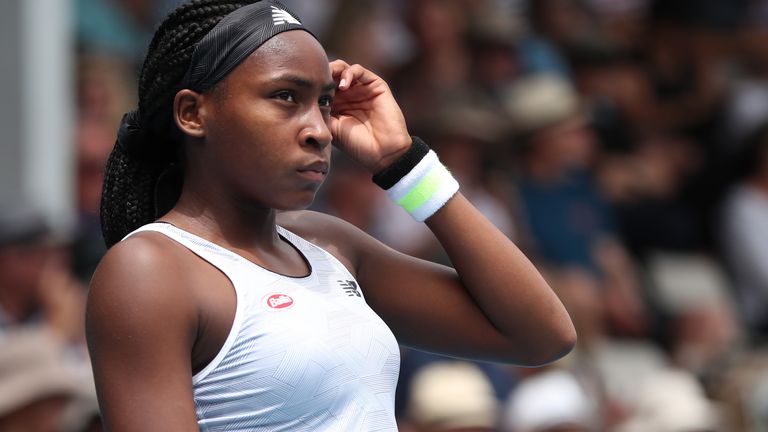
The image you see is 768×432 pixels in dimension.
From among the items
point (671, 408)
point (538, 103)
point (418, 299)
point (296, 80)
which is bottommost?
point (671, 408)

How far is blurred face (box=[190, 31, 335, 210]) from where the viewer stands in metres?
2.51

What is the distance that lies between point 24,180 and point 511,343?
402 cm

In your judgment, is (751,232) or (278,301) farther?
(751,232)

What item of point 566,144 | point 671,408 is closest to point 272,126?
point 671,408

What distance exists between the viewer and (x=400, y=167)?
2.85 metres

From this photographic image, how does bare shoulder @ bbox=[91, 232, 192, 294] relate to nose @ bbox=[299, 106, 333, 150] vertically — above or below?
below

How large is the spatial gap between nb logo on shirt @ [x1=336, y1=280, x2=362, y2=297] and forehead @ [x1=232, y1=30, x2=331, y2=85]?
399 millimetres

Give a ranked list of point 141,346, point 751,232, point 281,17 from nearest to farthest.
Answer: point 141,346 → point 281,17 → point 751,232

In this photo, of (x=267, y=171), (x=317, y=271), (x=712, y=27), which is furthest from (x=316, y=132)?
(x=712, y=27)

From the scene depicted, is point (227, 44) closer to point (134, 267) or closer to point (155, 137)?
point (155, 137)

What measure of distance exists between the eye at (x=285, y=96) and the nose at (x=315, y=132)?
4 centimetres

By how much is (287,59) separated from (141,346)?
0.59 m

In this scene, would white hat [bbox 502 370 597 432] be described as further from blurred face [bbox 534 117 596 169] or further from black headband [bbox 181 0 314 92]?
black headband [bbox 181 0 314 92]

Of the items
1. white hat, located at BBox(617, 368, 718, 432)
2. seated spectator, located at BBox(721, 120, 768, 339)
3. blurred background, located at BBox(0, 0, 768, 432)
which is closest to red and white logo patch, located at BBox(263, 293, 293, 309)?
blurred background, located at BBox(0, 0, 768, 432)
